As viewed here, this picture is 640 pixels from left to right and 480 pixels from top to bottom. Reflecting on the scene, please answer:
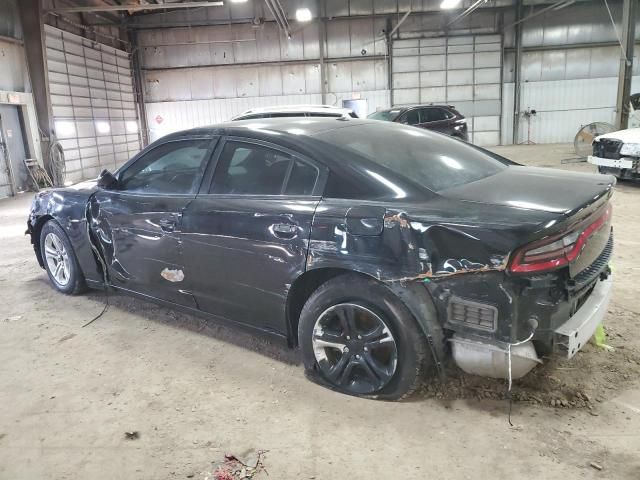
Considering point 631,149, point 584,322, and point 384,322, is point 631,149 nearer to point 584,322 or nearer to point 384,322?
point 584,322

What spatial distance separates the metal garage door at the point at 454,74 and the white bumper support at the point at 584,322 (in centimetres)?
1742

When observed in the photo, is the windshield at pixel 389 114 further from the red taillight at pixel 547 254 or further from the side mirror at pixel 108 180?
the red taillight at pixel 547 254

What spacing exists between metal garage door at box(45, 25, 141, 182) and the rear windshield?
41.9 feet

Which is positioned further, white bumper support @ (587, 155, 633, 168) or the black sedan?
white bumper support @ (587, 155, 633, 168)

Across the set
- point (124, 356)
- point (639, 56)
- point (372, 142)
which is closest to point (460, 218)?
point (372, 142)

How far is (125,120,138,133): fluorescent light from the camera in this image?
59.2 feet

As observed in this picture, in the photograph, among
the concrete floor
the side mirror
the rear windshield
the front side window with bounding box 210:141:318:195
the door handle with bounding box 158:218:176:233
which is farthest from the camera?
the side mirror

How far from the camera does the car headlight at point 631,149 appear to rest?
7.70 metres

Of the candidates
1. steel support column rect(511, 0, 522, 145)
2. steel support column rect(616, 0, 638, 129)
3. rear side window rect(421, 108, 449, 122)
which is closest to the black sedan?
rear side window rect(421, 108, 449, 122)

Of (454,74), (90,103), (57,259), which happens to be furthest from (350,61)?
(57,259)

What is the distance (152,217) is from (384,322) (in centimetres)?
172

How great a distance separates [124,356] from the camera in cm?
317

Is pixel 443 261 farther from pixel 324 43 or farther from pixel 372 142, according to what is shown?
pixel 324 43

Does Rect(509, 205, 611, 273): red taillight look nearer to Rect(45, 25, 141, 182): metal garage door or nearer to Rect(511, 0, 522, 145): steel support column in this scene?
Rect(45, 25, 141, 182): metal garage door
